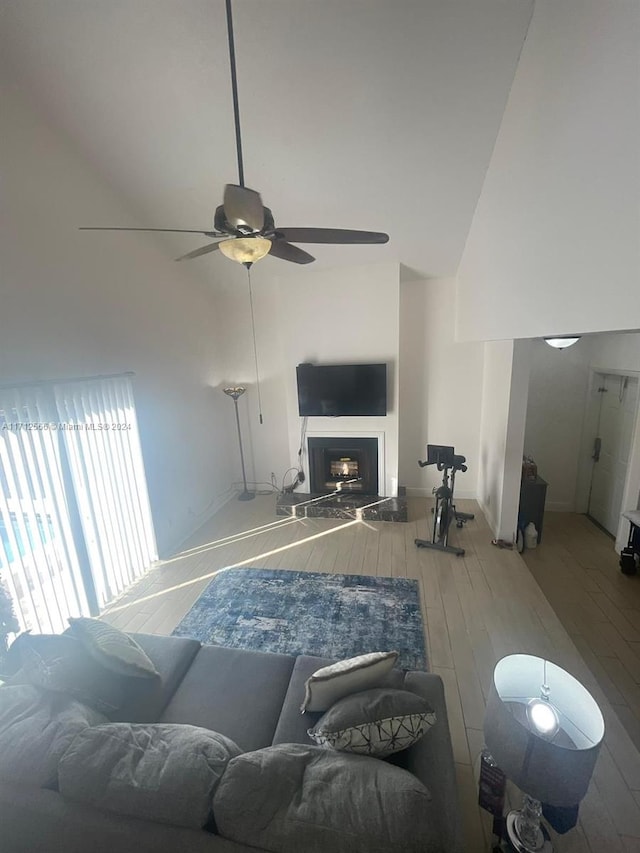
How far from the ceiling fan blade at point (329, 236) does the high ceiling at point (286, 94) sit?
46.2 inches

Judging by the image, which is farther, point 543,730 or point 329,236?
point 329,236

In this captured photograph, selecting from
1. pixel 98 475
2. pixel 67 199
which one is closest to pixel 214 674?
pixel 98 475

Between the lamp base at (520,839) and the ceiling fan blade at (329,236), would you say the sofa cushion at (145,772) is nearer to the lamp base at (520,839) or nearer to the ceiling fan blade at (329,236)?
the lamp base at (520,839)

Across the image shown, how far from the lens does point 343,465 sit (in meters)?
4.93

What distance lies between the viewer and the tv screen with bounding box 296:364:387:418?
4.38m

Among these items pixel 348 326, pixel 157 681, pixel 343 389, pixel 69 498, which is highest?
pixel 348 326

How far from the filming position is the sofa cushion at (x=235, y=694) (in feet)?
5.34

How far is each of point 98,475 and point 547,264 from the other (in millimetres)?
3519

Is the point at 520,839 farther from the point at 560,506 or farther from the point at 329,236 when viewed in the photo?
the point at 560,506

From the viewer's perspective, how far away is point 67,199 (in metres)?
2.67

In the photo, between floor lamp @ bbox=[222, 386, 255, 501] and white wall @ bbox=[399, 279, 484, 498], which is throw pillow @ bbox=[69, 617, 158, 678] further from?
white wall @ bbox=[399, 279, 484, 498]

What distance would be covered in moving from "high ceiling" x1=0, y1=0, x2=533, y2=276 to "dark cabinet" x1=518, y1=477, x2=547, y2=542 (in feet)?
9.55

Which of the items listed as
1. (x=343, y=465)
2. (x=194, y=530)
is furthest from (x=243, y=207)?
→ (x=194, y=530)

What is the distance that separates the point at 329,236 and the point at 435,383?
3.31 m
